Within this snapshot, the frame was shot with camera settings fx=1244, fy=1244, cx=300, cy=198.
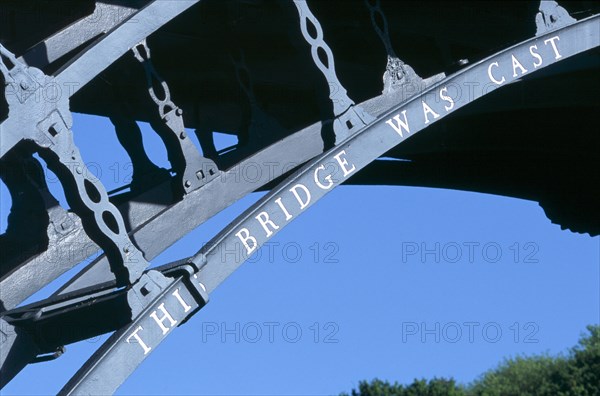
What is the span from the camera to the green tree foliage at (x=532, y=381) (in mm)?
65812

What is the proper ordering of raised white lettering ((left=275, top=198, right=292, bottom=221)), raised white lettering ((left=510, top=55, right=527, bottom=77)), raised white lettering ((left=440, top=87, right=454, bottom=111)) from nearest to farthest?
raised white lettering ((left=275, top=198, right=292, bottom=221)) → raised white lettering ((left=440, top=87, right=454, bottom=111)) → raised white lettering ((left=510, top=55, right=527, bottom=77))

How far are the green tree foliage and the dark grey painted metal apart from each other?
52064 millimetres

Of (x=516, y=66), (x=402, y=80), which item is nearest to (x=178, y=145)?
(x=402, y=80)

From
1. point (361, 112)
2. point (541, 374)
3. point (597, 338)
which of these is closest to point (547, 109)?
point (361, 112)

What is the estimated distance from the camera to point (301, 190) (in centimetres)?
832

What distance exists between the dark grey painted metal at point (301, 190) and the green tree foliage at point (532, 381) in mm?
52064

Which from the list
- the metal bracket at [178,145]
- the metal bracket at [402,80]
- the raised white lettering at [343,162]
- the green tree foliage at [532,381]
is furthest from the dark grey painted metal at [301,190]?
the green tree foliage at [532,381]

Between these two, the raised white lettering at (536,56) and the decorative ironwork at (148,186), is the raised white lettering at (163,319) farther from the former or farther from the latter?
the raised white lettering at (536,56)

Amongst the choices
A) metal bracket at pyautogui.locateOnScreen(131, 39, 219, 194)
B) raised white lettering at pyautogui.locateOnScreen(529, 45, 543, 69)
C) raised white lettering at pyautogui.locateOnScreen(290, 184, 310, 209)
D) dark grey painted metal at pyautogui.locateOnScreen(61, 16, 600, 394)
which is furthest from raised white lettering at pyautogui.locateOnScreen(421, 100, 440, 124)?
metal bracket at pyautogui.locateOnScreen(131, 39, 219, 194)

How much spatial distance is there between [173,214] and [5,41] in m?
2.03

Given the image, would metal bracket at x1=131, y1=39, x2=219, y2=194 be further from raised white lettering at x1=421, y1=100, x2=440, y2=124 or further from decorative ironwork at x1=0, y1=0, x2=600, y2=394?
raised white lettering at x1=421, y1=100, x2=440, y2=124

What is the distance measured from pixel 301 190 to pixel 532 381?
2842 inches

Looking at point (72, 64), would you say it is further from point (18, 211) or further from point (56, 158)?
point (18, 211)

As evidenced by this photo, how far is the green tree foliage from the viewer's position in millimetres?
65812
